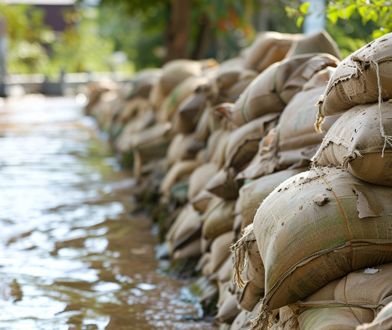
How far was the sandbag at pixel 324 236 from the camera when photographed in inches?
116

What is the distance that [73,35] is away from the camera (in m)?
38.4

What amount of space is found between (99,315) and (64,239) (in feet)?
6.96

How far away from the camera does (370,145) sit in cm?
300

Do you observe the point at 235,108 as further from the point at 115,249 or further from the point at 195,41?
the point at 195,41

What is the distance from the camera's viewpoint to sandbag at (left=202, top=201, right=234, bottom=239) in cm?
521

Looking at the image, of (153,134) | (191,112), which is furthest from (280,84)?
(153,134)

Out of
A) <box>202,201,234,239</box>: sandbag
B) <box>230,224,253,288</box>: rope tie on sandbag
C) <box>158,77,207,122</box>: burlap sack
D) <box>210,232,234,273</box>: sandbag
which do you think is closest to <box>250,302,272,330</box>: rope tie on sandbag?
<box>230,224,253,288</box>: rope tie on sandbag

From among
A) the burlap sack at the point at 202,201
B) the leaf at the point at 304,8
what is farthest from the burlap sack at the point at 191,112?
the leaf at the point at 304,8

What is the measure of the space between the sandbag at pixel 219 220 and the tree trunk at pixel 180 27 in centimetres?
1238

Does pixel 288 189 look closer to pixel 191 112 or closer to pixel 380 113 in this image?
pixel 380 113

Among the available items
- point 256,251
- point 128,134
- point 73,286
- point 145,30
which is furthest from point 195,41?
point 256,251

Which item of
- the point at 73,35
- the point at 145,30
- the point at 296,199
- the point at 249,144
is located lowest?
the point at 73,35

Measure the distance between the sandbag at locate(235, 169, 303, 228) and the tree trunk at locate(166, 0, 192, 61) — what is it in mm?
13350

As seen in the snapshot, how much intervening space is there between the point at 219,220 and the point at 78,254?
143cm
